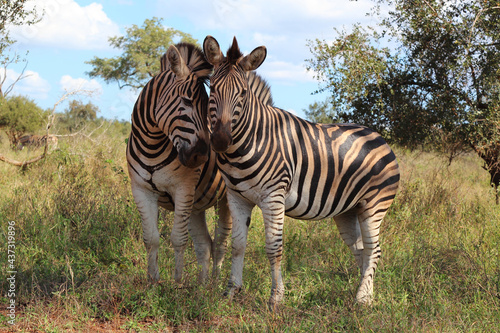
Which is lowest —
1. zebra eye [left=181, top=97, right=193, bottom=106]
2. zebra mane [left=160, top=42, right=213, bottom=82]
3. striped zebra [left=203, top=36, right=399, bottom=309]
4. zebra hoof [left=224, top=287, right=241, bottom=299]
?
zebra hoof [left=224, top=287, right=241, bottom=299]

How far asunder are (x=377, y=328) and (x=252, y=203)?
1.59 meters

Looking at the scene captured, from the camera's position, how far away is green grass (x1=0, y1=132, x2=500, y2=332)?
Answer: 403 centimetres

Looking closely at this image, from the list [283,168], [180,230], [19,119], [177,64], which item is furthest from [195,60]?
[19,119]

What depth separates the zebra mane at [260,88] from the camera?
4910 mm

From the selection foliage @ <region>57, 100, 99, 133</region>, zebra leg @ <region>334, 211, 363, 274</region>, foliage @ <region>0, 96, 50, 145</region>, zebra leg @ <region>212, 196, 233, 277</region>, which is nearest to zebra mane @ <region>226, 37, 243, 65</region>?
zebra leg @ <region>212, 196, 233, 277</region>

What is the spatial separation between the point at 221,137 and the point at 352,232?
224 cm

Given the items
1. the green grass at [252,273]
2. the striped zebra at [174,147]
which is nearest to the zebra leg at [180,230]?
the striped zebra at [174,147]

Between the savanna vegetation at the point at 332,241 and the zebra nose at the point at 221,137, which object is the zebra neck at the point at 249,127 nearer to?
the zebra nose at the point at 221,137

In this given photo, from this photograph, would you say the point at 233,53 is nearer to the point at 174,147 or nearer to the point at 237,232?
the point at 174,147

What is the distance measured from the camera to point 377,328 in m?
3.82

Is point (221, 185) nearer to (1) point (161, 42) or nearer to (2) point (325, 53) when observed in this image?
(2) point (325, 53)

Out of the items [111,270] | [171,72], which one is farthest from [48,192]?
[171,72]

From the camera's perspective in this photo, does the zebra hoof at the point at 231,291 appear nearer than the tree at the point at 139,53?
Yes

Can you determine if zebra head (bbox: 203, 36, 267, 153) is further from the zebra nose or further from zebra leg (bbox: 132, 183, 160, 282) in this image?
zebra leg (bbox: 132, 183, 160, 282)
